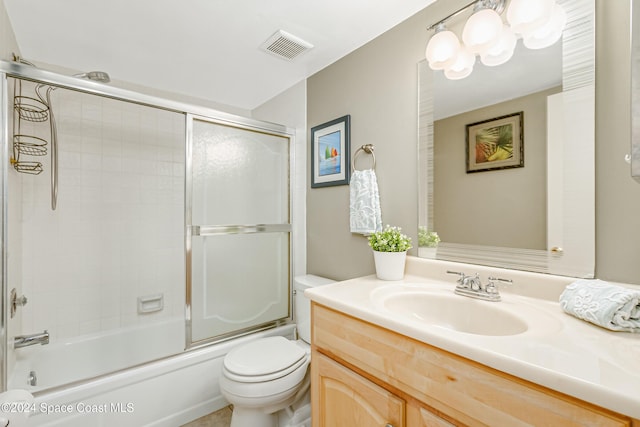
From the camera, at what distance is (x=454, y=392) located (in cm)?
69

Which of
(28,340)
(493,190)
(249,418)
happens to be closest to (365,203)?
(493,190)

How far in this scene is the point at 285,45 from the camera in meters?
1.72

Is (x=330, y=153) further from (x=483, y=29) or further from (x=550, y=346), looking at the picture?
(x=550, y=346)

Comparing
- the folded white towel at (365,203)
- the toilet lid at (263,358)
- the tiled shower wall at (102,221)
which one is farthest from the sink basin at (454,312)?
the tiled shower wall at (102,221)


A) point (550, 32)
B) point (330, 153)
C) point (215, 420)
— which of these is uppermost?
point (550, 32)

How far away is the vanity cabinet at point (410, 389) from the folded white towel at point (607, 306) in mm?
328

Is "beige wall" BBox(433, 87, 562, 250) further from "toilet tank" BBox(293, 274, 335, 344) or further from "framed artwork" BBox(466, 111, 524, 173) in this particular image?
"toilet tank" BBox(293, 274, 335, 344)

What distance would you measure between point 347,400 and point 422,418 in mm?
299

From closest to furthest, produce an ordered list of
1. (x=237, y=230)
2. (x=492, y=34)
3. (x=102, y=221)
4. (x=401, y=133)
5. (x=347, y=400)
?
(x=347, y=400)
(x=492, y=34)
(x=401, y=133)
(x=237, y=230)
(x=102, y=221)

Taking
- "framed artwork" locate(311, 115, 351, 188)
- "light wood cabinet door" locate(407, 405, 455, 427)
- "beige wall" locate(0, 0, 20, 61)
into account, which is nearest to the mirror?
"framed artwork" locate(311, 115, 351, 188)

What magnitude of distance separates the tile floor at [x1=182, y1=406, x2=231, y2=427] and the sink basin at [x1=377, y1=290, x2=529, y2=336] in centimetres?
132

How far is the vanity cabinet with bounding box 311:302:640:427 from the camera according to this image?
0.57m

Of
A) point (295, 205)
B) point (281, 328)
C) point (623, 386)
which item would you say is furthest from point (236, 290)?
point (623, 386)

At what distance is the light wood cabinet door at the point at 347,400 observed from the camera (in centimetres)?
85
